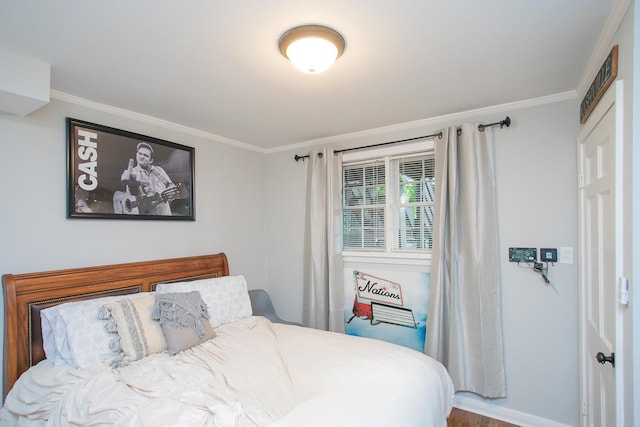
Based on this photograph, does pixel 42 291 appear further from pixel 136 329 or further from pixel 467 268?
pixel 467 268

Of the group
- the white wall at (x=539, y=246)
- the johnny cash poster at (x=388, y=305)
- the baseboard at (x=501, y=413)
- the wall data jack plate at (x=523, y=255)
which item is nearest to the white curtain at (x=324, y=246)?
the johnny cash poster at (x=388, y=305)

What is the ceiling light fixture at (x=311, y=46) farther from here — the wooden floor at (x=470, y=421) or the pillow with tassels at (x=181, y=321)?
the wooden floor at (x=470, y=421)

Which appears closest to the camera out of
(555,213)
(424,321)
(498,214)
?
(555,213)

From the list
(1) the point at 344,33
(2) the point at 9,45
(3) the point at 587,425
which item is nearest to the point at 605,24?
(1) the point at 344,33

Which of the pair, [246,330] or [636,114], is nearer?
[636,114]

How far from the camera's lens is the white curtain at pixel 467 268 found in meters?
2.66

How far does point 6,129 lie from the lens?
2.13 m

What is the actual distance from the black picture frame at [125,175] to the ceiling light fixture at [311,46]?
1.70m

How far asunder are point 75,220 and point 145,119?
102 cm

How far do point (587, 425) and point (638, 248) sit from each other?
1.66 m

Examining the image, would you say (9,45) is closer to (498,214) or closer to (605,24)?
(605,24)

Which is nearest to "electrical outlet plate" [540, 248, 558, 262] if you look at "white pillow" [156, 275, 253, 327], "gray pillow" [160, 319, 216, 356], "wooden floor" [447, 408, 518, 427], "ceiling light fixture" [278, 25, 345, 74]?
"wooden floor" [447, 408, 518, 427]

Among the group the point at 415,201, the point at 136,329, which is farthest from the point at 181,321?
the point at 415,201

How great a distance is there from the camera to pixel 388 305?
323 centimetres
